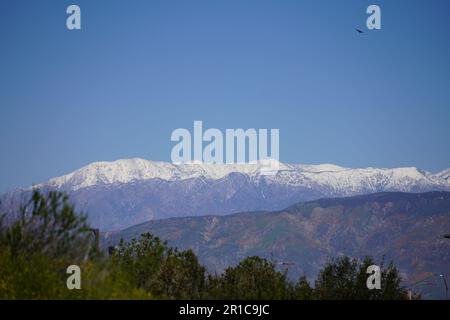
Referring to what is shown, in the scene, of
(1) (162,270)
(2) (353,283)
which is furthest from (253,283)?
(2) (353,283)

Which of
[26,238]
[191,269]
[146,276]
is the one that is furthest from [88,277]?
[191,269]

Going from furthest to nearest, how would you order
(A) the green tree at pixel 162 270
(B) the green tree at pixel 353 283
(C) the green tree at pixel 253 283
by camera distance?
1. (B) the green tree at pixel 353 283
2. (A) the green tree at pixel 162 270
3. (C) the green tree at pixel 253 283

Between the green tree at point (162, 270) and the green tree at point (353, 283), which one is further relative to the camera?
the green tree at point (353, 283)

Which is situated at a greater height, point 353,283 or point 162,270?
point 162,270

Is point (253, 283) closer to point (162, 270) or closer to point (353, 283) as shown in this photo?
point (162, 270)

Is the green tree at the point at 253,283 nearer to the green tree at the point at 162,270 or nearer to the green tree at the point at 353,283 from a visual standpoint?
the green tree at the point at 162,270

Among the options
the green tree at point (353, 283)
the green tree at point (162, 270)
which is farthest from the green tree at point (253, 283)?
the green tree at point (353, 283)

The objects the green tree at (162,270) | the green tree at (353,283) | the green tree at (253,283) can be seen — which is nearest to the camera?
the green tree at (253,283)

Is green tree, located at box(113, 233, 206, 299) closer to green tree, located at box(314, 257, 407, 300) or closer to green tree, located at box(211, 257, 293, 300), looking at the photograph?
green tree, located at box(211, 257, 293, 300)
